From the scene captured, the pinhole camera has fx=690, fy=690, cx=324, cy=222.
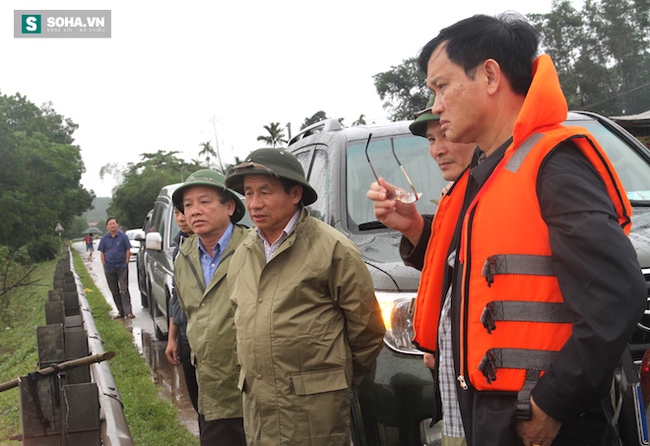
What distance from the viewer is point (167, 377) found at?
8.05 metres

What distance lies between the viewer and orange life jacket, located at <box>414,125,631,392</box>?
1.76 meters

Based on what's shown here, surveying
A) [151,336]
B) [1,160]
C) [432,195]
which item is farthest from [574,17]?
[432,195]

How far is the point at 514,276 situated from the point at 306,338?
135 centimetres

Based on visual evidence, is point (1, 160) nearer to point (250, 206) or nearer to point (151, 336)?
point (151, 336)

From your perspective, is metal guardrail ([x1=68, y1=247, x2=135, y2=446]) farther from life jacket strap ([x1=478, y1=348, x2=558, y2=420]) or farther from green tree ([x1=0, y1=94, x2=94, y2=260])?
green tree ([x1=0, y1=94, x2=94, y2=260])

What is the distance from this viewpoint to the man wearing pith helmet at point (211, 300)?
367 centimetres

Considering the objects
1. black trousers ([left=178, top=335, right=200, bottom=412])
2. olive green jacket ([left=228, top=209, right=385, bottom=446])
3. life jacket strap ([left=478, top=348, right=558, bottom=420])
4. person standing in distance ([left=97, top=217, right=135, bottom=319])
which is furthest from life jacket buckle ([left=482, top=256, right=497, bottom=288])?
person standing in distance ([left=97, top=217, right=135, bottom=319])

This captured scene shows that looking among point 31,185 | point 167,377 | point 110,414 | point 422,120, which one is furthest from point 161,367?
point 31,185

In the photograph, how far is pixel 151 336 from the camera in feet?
35.2

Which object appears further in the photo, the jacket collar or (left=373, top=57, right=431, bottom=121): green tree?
(left=373, top=57, right=431, bottom=121): green tree

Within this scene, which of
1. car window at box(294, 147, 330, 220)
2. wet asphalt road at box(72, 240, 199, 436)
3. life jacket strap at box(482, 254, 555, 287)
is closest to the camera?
life jacket strap at box(482, 254, 555, 287)

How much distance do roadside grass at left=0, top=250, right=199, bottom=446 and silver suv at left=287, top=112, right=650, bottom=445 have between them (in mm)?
2595

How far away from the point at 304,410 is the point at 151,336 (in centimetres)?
829

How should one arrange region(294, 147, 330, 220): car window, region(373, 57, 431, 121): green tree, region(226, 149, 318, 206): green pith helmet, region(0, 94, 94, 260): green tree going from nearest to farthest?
1. region(226, 149, 318, 206): green pith helmet
2. region(294, 147, 330, 220): car window
3. region(0, 94, 94, 260): green tree
4. region(373, 57, 431, 121): green tree
